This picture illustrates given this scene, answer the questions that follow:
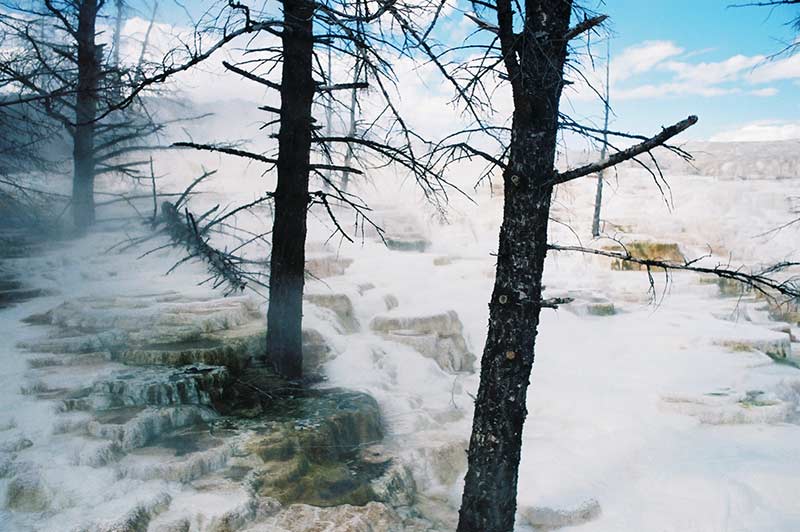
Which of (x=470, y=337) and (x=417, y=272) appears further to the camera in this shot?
(x=417, y=272)

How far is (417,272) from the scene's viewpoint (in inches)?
614

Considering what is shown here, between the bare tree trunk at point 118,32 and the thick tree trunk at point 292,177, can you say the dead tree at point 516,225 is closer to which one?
the thick tree trunk at point 292,177

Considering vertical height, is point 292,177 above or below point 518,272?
above

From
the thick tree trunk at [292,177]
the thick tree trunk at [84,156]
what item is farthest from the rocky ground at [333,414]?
the thick tree trunk at [84,156]

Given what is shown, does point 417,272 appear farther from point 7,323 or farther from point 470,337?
point 7,323

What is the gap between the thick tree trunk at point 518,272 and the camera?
358 centimetres

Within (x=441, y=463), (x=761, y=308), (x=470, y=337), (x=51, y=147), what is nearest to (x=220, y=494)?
(x=441, y=463)

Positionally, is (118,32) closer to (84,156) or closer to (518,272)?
(84,156)

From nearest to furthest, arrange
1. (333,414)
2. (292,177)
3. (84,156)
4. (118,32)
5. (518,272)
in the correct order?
(518,272) < (333,414) < (292,177) < (84,156) < (118,32)

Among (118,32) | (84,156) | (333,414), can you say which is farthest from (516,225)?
(118,32)

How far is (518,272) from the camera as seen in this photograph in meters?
3.60

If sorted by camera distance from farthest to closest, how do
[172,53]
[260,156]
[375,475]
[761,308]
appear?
1. [761,308]
2. [260,156]
3. [375,475]
4. [172,53]

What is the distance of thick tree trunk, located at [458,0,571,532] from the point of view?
3582mm

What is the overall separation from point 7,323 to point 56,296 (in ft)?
5.75
